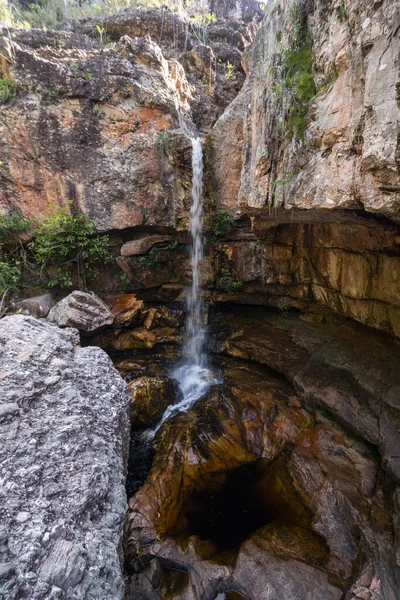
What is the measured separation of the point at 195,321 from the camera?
9219 mm

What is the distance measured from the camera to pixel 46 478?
2.41 metres

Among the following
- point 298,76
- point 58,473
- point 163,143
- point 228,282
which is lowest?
point 58,473

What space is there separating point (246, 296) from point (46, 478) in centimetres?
726

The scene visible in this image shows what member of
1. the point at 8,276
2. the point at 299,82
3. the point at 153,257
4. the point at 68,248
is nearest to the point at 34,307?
the point at 8,276

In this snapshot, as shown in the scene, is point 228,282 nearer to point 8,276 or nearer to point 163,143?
point 163,143

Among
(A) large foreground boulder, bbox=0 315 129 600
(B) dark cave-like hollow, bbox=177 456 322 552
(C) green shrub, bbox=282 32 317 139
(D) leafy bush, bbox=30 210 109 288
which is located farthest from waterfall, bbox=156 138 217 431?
(C) green shrub, bbox=282 32 317 139

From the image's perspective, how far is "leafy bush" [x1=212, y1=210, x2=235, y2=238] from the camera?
8.31 metres

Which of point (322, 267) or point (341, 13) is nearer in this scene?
point (341, 13)

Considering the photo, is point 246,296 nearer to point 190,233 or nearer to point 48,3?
point 190,233

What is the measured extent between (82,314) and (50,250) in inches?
88.0

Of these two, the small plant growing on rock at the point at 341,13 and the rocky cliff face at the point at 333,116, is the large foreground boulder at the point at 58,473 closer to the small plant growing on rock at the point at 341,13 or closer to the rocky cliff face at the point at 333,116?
the rocky cliff face at the point at 333,116

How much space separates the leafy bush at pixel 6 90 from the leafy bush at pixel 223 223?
258 inches

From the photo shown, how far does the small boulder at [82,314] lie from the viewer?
23.7 ft

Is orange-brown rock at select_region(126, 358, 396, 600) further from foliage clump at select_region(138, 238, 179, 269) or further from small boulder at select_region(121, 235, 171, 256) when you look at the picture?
small boulder at select_region(121, 235, 171, 256)
